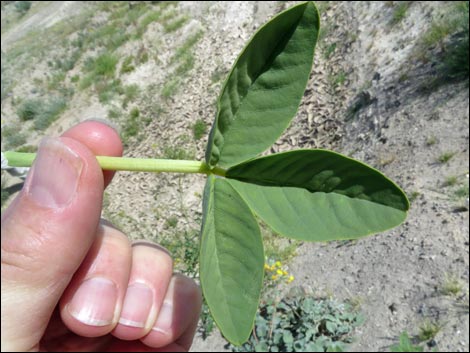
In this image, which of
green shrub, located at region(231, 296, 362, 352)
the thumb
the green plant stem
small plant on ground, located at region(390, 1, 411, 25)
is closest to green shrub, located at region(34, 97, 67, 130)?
small plant on ground, located at region(390, 1, 411, 25)

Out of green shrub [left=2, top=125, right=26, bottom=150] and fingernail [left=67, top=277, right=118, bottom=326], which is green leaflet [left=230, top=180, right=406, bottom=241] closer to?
fingernail [left=67, top=277, right=118, bottom=326]

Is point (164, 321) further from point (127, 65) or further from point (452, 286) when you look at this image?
point (127, 65)

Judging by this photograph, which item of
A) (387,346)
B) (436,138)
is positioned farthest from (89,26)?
(387,346)

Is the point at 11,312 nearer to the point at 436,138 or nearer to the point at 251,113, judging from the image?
the point at 251,113


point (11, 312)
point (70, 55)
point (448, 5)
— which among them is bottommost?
point (70, 55)

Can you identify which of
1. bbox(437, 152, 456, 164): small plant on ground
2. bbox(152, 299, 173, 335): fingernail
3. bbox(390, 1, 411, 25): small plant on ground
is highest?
bbox(152, 299, 173, 335): fingernail

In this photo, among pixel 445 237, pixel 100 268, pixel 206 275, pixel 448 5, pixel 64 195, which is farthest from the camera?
pixel 448 5
